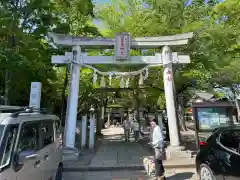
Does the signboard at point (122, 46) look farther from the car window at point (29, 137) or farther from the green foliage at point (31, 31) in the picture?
the car window at point (29, 137)

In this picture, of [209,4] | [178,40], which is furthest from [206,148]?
[209,4]

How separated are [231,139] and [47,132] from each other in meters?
4.05

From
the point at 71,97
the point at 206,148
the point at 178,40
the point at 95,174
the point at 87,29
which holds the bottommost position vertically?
the point at 95,174

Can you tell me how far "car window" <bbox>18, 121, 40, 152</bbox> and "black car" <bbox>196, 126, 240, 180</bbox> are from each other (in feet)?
12.2

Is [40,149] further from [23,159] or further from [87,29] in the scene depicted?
[87,29]

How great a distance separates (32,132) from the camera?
4.17 m

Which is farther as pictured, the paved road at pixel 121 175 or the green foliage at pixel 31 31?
the green foliage at pixel 31 31

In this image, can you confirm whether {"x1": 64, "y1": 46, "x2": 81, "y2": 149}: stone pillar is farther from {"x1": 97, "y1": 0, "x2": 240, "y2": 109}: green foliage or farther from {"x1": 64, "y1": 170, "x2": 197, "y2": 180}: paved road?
{"x1": 97, "y1": 0, "x2": 240, "y2": 109}: green foliage

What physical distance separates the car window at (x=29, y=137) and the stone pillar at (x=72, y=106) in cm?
521

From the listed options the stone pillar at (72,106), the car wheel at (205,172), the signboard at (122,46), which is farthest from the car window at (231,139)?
the stone pillar at (72,106)

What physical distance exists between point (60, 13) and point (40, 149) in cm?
1026

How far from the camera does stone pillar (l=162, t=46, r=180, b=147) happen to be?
9.59m

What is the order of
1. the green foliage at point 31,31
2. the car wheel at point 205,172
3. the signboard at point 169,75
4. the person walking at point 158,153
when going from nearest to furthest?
the car wheel at point 205,172 < the person walking at point 158,153 < the green foliage at point 31,31 < the signboard at point 169,75

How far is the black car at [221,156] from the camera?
14.9ft
